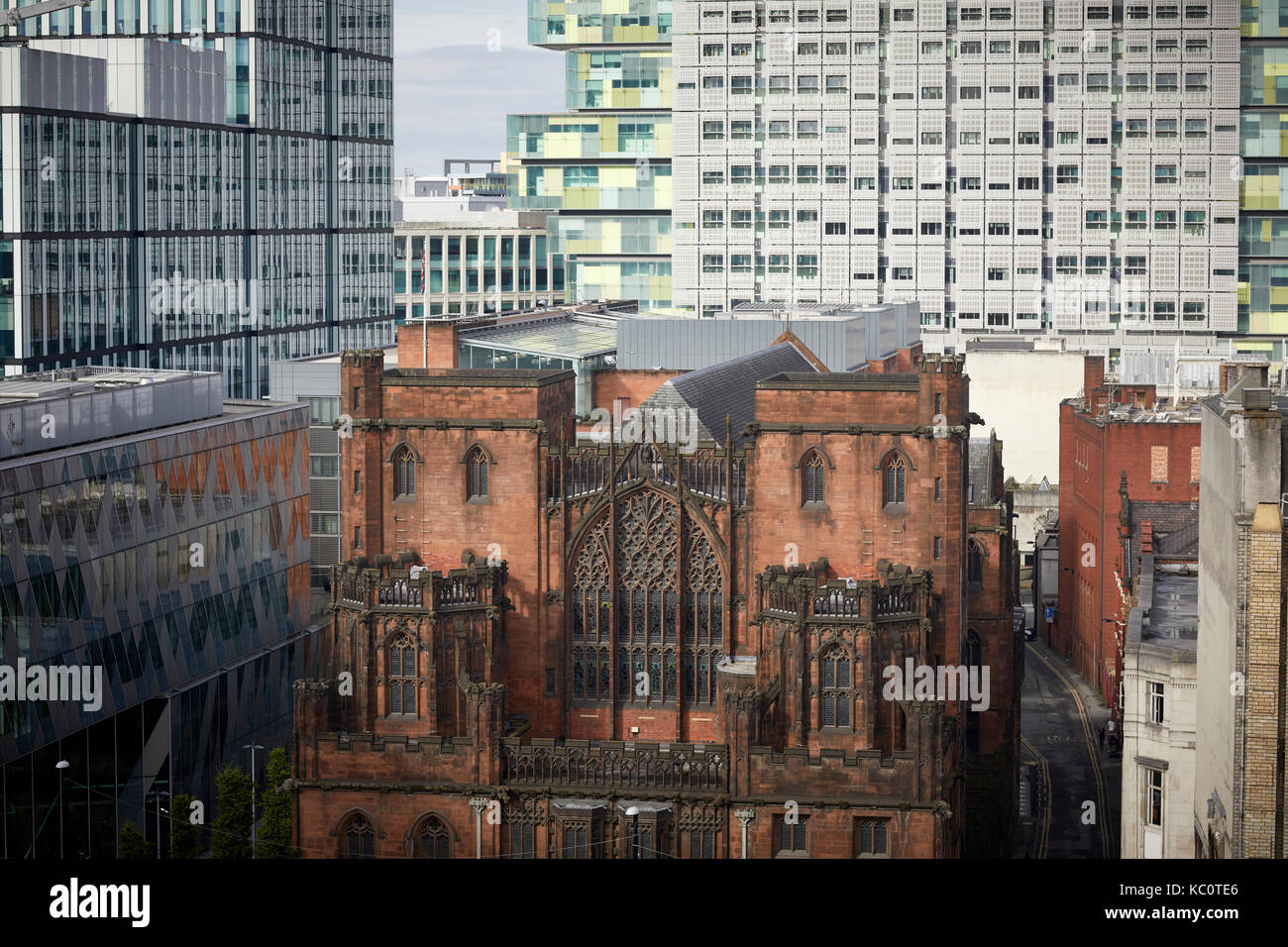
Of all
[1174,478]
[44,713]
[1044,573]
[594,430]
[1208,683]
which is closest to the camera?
[1208,683]

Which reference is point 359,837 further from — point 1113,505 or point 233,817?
point 1113,505

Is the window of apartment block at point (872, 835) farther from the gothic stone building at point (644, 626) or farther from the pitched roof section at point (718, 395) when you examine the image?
the pitched roof section at point (718, 395)

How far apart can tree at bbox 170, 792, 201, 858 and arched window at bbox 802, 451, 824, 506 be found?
25.5 metres

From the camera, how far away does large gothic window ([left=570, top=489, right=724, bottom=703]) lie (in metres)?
72.5

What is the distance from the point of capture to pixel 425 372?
75.7 meters

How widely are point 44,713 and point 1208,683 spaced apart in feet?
136

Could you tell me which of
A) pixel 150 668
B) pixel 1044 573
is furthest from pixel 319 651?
pixel 1044 573

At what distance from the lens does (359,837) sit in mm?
66750

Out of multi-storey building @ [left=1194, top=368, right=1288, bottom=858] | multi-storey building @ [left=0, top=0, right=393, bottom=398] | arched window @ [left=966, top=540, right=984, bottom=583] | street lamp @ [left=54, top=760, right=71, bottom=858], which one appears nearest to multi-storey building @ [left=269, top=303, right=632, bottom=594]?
arched window @ [left=966, top=540, right=984, bottom=583]

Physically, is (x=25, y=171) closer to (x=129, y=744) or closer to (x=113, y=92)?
(x=113, y=92)

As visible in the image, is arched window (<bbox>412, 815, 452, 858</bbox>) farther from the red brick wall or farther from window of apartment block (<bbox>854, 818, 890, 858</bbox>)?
the red brick wall

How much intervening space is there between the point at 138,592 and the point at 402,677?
1893cm

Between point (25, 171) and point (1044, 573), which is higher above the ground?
point (25, 171)
